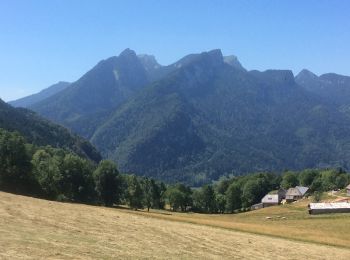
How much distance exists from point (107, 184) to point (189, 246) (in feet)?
291

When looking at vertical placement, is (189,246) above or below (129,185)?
below

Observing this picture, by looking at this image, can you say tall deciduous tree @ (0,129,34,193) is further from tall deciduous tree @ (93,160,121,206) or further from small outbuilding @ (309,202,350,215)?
small outbuilding @ (309,202,350,215)

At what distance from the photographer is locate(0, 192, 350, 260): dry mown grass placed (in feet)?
96.6

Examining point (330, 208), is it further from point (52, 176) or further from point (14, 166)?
point (14, 166)

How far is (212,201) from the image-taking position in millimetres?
195375

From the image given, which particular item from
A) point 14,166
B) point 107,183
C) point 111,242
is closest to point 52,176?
point 14,166

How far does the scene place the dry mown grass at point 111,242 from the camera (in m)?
29.5

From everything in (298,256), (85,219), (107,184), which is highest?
(107,184)

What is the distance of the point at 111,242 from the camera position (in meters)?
35.5

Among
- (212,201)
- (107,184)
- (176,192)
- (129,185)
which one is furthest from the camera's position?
(212,201)

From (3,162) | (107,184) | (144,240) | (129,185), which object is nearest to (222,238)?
(144,240)

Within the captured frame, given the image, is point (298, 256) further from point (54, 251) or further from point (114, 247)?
point (54, 251)

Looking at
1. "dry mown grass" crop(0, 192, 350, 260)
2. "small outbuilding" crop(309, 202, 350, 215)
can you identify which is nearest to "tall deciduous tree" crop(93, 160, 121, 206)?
"small outbuilding" crop(309, 202, 350, 215)

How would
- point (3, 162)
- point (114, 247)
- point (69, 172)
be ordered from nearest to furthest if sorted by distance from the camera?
1. point (114, 247)
2. point (3, 162)
3. point (69, 172)
